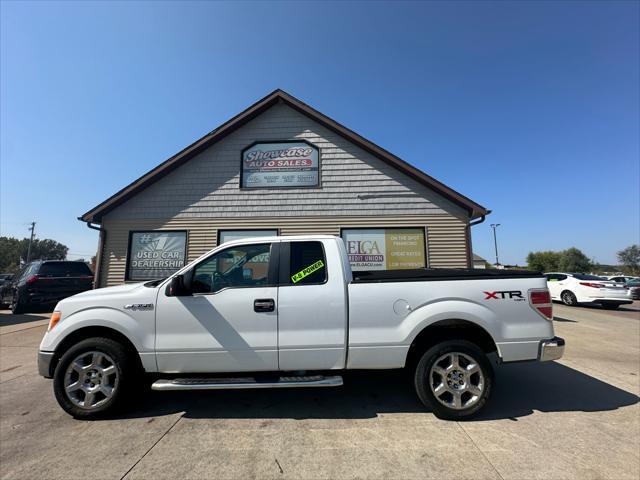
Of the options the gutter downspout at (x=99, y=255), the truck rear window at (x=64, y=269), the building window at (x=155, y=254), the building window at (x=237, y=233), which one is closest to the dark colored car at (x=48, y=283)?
the truck rear window at (x=64, y=269)

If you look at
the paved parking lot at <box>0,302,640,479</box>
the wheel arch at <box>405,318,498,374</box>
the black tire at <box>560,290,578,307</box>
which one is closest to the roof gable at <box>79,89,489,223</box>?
the paved parking lot at <box>0,302,640,479</box>

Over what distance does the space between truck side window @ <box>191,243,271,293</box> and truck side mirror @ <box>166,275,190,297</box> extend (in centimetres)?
9

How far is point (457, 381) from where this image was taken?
3.17 meters

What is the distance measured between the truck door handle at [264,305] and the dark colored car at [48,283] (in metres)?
10.1

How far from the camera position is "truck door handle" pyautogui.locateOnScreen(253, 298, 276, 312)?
3162 mm

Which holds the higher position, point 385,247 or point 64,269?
point 385,247

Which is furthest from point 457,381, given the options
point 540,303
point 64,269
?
point 64,269

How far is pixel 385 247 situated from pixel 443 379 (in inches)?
226

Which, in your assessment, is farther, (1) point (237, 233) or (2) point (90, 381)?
(1) point (237, 233)

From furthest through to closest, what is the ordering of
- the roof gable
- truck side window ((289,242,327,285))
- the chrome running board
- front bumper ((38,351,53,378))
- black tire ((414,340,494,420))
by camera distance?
the roof gable, truck side window ((289,242,327,285)), front bumper ((38,351,53,378)), black tire ((414,340,494,420)), the chrome running board

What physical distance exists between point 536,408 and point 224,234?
8.09 metres

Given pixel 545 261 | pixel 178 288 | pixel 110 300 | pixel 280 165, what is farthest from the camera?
pixel 545 261

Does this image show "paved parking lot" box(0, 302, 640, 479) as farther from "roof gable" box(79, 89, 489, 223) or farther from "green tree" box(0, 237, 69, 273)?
"green tree" box(0, 237, 69, 273)

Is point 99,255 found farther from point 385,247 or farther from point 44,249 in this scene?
point 44,249
